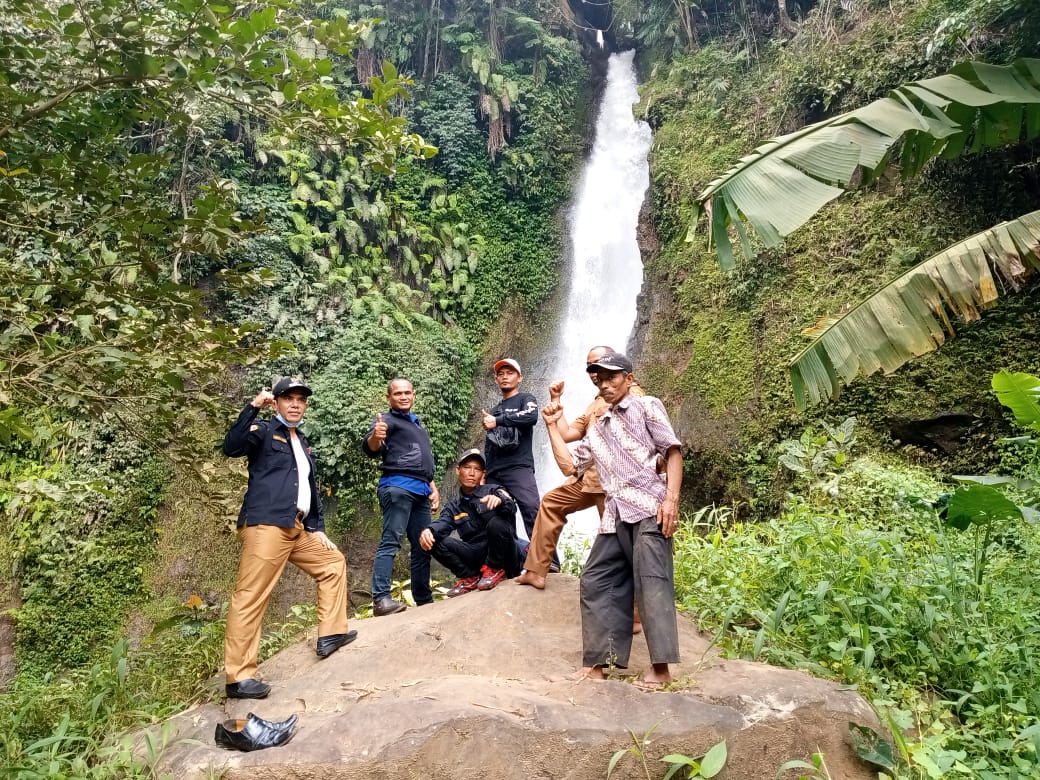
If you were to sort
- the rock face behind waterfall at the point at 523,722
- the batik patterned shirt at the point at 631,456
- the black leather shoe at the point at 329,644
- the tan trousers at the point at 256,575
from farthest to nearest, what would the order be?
1. the black leather shoe at the point at 329,644
2. the tan trousers at the point at 256,575
3. the batik patterned shirt at the point at 631,456
4. the rock face behind waterfall at the point at 523,722

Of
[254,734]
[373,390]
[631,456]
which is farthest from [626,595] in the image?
[373,390]

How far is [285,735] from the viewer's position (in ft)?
11.7

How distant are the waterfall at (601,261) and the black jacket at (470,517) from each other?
20.7ft

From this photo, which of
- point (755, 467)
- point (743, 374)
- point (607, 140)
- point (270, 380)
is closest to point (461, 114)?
point (607, 140)

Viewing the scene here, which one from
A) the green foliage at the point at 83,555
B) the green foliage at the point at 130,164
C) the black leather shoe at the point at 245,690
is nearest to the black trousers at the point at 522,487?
the black leather shoe at the point at 245,690

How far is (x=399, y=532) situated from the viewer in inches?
226

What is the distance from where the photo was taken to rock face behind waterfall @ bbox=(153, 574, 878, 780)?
3262 millimetres

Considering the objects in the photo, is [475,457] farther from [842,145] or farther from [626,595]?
[842,145]

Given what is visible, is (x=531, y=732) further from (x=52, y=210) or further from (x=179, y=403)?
(x=52, y=210)

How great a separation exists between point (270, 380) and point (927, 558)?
984 centimetres

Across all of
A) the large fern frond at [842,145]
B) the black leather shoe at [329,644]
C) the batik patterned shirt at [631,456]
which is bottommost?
the black leather shoe at [329,644]

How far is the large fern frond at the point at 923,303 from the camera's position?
185 inches

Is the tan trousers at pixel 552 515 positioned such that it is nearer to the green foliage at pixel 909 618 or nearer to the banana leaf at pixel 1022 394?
the green foliage at pixel 909 618

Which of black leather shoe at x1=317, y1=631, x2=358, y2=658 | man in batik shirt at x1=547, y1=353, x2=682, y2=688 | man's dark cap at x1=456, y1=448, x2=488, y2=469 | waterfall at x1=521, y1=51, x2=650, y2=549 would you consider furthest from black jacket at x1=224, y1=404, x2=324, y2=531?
waterfall at x1=521, y1=51, x2=650, y2=549
